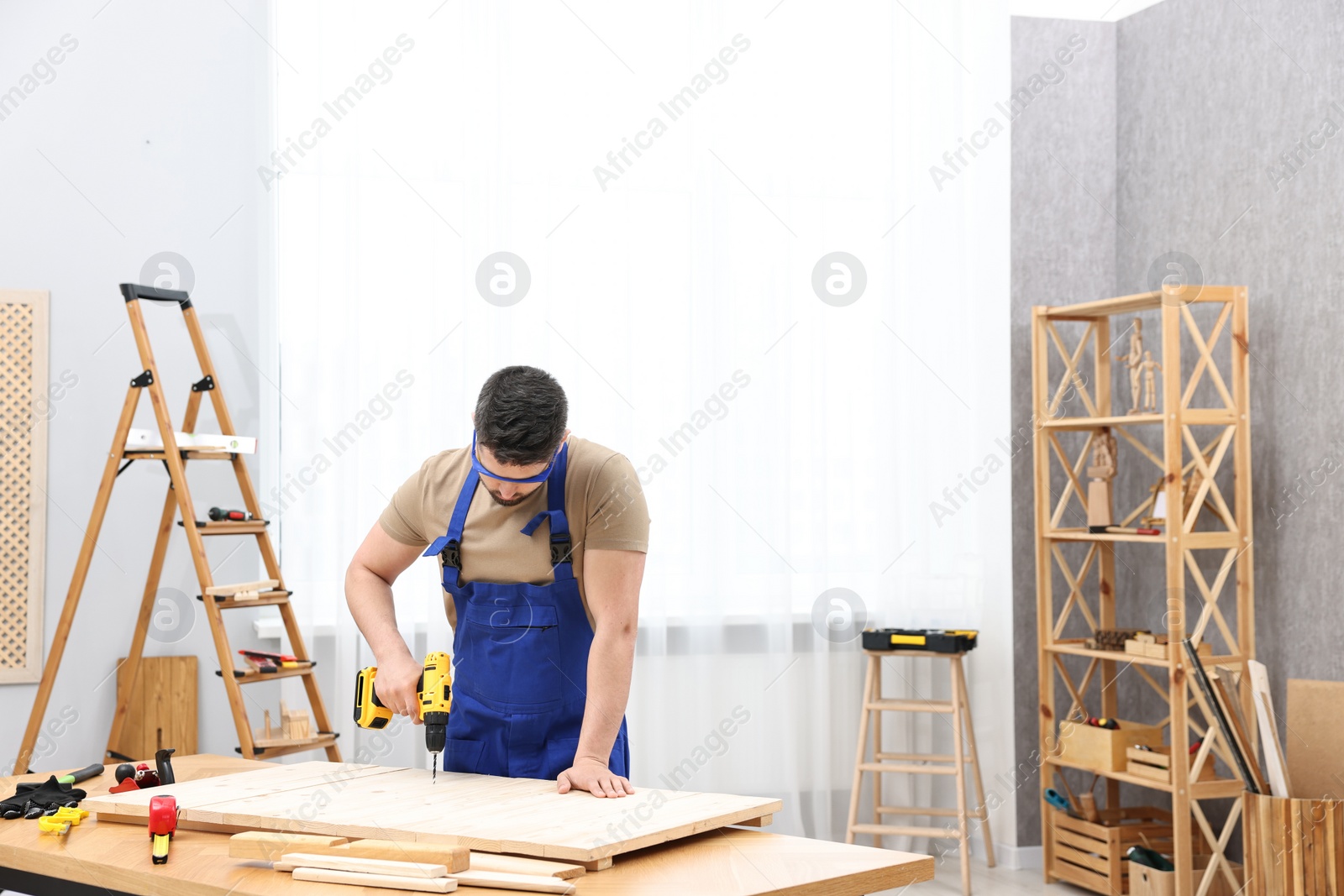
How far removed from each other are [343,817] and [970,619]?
3.04m

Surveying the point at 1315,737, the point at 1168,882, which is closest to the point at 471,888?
the point at 1315,737

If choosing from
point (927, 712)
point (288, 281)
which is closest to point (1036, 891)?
point (927, 712)

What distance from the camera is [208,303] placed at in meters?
3.95

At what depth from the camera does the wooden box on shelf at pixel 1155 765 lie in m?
3.64

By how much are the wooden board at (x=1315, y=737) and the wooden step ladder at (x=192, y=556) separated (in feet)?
9.33

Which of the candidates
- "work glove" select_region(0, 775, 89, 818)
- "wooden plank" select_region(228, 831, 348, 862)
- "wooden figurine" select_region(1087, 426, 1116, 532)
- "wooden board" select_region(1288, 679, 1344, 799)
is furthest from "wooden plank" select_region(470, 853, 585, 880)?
"wooden figurine" select_region(1087, 426, 1116, 532)

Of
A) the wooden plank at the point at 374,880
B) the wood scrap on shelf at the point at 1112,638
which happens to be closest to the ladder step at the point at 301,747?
the wooden plank at the point at 374,880

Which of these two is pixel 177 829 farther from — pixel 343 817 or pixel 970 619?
pixel 970 619

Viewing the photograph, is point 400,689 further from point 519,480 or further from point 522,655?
point 519,480

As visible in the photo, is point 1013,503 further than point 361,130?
Yes

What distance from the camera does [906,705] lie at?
13.3 feet

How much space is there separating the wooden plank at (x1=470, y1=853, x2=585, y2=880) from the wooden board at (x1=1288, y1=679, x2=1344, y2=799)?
2521 mm

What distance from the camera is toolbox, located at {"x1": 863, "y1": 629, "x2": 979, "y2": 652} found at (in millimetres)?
3988

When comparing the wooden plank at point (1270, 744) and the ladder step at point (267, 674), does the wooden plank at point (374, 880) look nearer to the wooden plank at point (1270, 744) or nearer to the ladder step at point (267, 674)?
the ladder step at point (267, 674)
